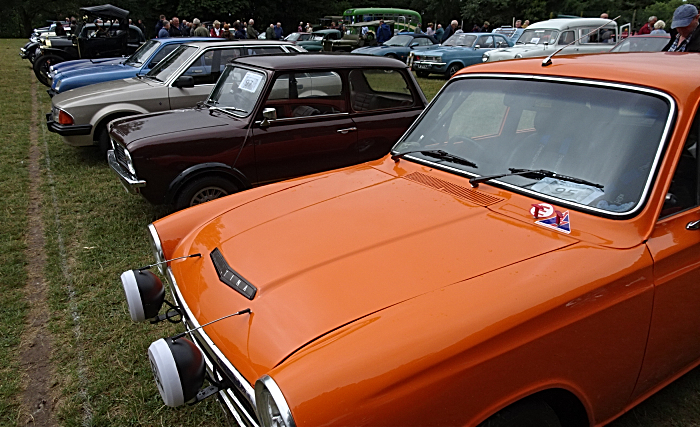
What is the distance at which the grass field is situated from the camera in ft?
8.76

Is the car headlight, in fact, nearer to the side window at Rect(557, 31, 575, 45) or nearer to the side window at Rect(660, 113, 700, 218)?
the side window at Rect(660, 113, 700, 218)

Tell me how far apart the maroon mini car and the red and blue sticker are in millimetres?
3402

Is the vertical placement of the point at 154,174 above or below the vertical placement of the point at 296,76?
below

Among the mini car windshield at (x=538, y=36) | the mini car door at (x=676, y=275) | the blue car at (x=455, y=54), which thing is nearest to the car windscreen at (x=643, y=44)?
the mini car windshield at (x=538, y=36)

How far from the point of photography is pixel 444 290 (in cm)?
179

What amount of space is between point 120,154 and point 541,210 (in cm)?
468

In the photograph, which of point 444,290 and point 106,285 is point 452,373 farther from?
point 106,285

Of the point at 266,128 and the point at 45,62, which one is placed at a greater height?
the point at 45,62

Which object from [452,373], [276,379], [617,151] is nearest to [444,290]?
[452,373]

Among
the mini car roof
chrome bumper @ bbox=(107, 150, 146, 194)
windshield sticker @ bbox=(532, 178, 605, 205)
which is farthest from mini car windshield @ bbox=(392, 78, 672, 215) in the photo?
the mini car roof

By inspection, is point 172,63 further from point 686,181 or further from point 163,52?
point 686,181

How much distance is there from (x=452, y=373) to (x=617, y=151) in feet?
4.33

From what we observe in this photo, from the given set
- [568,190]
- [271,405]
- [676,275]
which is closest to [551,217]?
[568,190]

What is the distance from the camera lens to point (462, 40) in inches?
711
